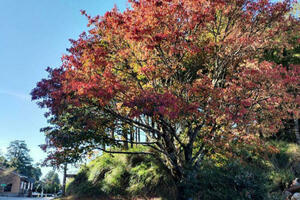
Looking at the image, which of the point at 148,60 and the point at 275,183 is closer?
the point at 148,60

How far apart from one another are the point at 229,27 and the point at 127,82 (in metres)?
4.83

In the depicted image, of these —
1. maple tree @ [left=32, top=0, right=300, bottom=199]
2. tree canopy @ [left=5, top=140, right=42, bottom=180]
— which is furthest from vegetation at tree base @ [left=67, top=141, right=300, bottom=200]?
tree canopy @ [left=5, top=140, right=42, bottom=180]

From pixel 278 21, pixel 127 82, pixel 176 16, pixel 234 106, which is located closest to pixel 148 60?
pixel 127 82

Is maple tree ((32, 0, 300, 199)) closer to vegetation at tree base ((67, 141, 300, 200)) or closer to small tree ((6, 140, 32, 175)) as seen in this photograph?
vegetation at tree base ((67, 141, 300, 200))

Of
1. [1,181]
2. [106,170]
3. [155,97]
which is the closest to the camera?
[155,97]

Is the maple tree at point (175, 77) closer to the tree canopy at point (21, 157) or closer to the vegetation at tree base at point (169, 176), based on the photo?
the vegetation at tree base at point (169, 176)

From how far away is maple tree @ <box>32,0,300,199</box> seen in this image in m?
6.52

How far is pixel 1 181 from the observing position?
3288cm

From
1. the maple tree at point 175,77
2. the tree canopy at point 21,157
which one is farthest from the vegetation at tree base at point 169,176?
the tree canopy at point 21,157

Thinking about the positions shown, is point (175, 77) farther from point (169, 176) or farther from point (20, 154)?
point (20, 154)

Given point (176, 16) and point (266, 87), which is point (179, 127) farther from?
point (176, 16)

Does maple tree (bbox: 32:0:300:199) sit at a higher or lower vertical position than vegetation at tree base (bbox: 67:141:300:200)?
higher

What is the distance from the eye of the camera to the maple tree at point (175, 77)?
257 inches

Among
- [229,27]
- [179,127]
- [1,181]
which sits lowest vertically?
[1,181]
